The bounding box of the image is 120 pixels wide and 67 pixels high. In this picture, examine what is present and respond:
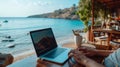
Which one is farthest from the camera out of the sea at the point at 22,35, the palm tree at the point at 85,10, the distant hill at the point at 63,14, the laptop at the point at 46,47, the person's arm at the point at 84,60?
the distant hill at the point at 63,14

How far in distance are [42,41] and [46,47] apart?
0.20 ft

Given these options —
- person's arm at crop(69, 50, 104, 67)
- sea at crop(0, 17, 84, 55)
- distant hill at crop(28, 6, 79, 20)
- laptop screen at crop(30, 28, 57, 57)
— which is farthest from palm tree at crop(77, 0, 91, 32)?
distant hill at crop(28, 6, 79, 20)

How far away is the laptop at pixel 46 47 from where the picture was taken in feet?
3.37

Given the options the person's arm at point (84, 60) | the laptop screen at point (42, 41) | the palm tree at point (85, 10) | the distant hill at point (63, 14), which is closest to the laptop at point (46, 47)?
the laptop screen at point (42, 41)

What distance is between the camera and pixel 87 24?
617cm

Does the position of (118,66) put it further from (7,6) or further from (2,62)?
(7,6)

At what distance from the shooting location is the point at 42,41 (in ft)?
3.67

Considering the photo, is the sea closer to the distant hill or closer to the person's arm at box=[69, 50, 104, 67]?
the person's arm at box=[69, 50, 104, 67]

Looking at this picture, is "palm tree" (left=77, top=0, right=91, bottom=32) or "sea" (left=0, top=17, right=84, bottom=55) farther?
"sea" (left=0, top=17, right=84, bottom=55)

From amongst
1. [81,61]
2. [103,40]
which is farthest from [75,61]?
[103,40]

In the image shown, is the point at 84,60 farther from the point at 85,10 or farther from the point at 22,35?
the point at 22,35

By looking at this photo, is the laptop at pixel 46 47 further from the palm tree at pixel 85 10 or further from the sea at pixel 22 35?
the palm tree at pixel 85 10

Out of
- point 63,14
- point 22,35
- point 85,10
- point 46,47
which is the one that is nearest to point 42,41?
point 46,47

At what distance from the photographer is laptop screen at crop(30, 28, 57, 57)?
3.43 feet
